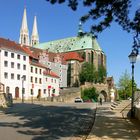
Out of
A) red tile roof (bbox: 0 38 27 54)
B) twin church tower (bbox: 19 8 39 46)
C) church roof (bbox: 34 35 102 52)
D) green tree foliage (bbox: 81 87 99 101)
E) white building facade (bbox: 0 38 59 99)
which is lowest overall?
green tree foliage (bbox: 81 87 99 101)

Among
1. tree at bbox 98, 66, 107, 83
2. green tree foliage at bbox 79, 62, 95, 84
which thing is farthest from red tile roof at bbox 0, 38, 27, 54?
tree at bbox 98, 66, 107, 83

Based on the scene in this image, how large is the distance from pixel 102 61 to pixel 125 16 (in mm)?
146525

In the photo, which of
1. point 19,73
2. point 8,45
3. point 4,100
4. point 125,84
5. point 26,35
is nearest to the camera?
point 4,100

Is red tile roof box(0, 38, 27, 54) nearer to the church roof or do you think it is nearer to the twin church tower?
the church roof

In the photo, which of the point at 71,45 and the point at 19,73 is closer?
the point at 19,73

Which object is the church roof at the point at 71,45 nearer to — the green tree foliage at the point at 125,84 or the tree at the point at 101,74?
the tree at the point at 101,74

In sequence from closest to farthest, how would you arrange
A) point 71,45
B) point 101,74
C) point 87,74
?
point 87,74 → point 101,74 → point 71,45

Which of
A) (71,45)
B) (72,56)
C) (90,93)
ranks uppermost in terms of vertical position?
(71,45)

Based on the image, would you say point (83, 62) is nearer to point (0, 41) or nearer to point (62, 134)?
point (0, 41)

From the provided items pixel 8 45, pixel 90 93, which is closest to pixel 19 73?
pixel 8 45

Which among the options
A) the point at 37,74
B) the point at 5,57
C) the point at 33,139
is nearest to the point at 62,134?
the point at 33,139

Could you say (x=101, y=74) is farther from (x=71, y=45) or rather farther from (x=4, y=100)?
(x=4, y=100)

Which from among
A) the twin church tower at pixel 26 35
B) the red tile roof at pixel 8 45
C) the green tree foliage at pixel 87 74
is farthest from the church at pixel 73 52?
the red tile roof at pixel 8 45

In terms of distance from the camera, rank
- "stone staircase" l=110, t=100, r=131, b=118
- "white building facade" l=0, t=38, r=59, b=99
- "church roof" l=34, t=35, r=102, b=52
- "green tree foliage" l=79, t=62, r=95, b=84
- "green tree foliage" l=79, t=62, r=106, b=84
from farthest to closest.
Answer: "church roof" l=34, t=35, r=102, b=52 → "green tree foliage" l=79, t=62, r=106, b=84 → "green tree foliage" l=79, t=62, r=95, b=84 → "white building facade" l=0, t=38, r=59, b=99 → "stone staircase" l=110, t=100, r=131, b=118
